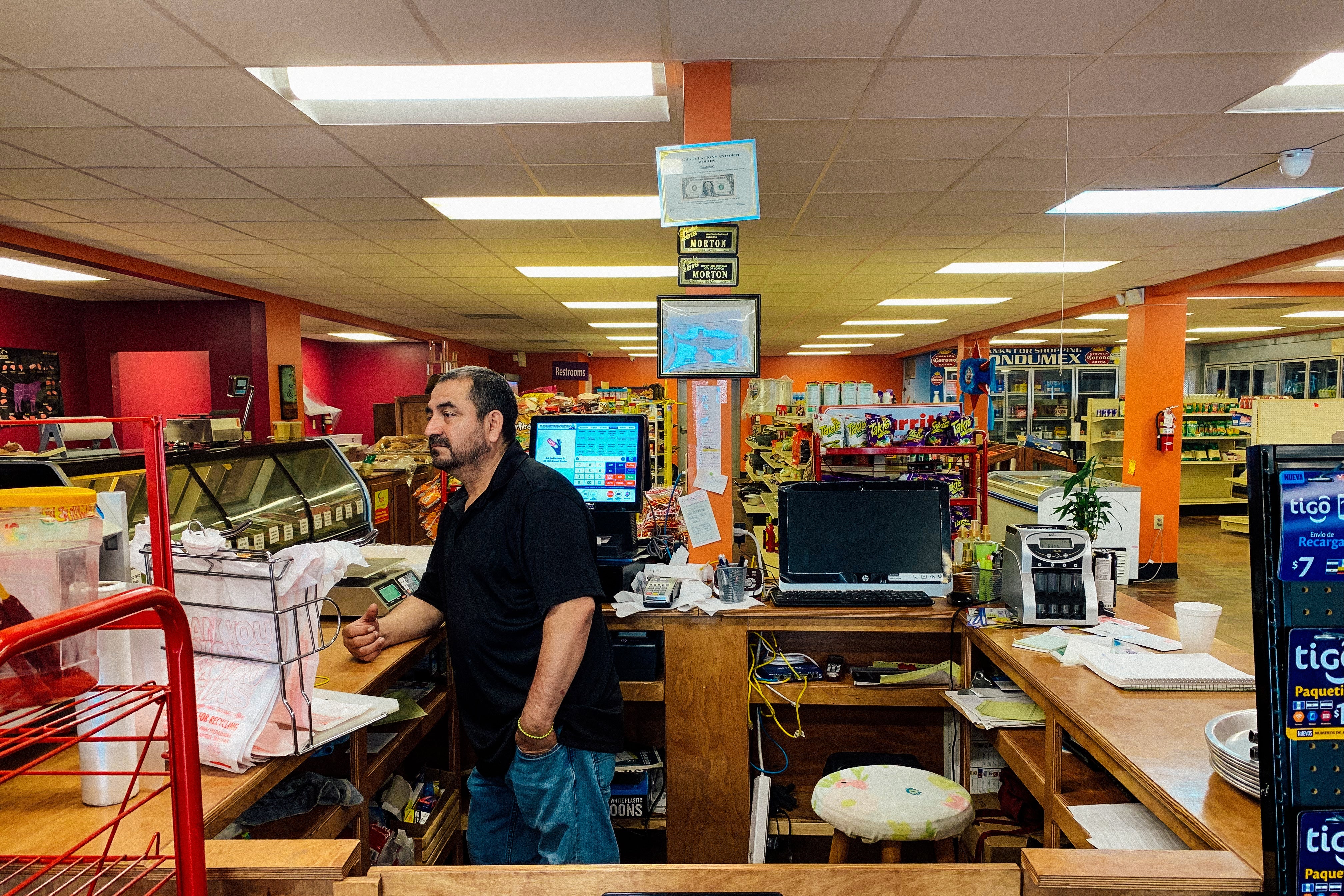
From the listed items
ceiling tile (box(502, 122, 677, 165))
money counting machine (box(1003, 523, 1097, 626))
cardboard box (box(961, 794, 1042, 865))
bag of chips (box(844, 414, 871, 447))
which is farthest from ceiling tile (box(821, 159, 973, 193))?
cardboard box (box(961, 794, 1042, 865))

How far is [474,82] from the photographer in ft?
10.5

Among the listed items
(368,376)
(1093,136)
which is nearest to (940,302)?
(1093,136)

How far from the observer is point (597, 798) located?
193 cm

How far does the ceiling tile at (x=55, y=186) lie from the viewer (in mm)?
4270

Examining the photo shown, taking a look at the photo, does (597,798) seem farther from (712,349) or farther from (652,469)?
(652,469)

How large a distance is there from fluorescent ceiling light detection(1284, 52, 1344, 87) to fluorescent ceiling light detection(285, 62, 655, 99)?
281 centimetres

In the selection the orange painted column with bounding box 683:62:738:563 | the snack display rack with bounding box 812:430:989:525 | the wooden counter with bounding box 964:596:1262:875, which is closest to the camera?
the wooden counter with bounding box 964:596:1262:875

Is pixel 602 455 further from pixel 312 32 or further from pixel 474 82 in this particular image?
pixel 312 32

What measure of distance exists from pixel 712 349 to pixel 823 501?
2.66 feet

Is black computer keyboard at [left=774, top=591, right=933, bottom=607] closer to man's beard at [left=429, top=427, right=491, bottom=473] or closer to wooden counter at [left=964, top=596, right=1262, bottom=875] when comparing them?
wooden counter at [left=964, top=596, right=1262, bottom=875]

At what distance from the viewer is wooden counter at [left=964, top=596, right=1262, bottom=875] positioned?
1.36 metres

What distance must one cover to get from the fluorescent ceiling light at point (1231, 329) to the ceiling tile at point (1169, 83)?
1118 cm

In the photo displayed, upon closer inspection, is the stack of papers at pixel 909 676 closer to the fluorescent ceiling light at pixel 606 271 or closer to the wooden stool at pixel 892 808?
the wooden stool at pixel 892 808

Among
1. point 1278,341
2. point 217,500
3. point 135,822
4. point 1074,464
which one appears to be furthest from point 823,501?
point 1278,341
